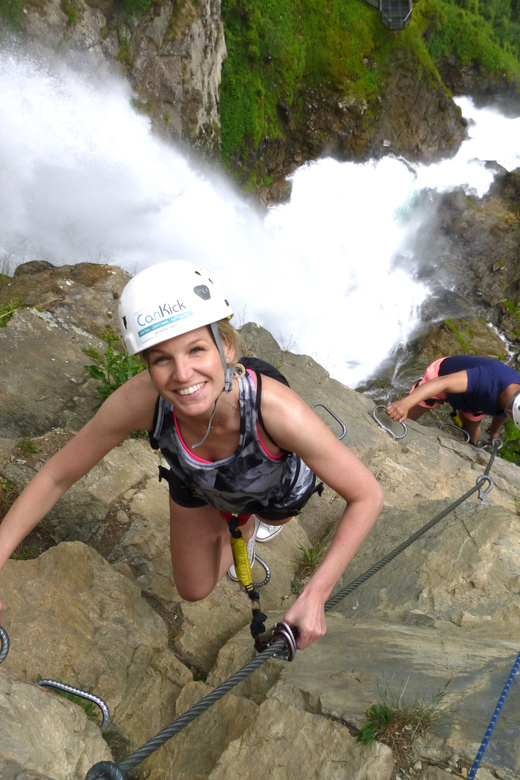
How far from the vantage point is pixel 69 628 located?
266 cm

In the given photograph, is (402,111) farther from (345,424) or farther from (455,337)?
(345,424)

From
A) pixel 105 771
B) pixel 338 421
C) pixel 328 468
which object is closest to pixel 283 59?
pixel 338 421

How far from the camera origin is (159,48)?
12539mm

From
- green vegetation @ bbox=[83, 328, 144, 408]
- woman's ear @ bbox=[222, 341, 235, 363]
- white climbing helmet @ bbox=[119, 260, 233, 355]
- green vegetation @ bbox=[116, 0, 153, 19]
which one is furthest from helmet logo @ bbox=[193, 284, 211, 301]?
green vegetation @ bbox=[116, 0, 153, 19]

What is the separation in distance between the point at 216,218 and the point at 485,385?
11.0 metres

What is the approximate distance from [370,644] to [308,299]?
1377 centimetres

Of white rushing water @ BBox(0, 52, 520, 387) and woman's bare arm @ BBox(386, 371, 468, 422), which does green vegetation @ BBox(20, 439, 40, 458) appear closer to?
woman's bare arm @ BBox(386, 371, 468, 422)

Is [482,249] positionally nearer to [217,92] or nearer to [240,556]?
[217,92]

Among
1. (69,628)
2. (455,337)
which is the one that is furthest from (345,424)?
(455,337)

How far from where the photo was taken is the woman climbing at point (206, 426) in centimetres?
202

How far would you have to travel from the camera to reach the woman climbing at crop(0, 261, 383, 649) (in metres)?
2.02

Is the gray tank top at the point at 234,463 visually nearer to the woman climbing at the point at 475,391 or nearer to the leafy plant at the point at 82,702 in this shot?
the leafy plant at the point at 82,702

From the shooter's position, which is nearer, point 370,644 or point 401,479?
point 370,644

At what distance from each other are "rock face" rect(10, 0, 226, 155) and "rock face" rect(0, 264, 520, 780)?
821 cm
